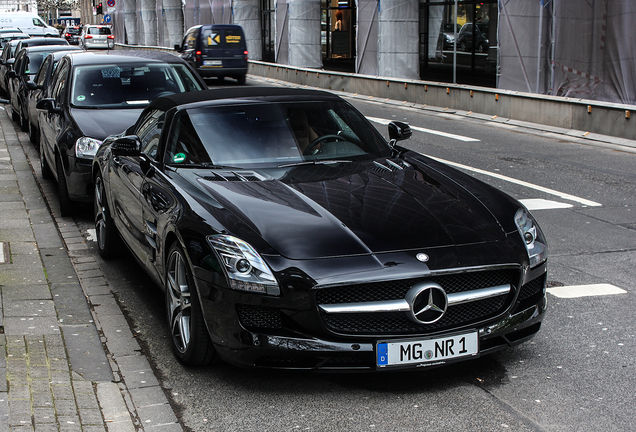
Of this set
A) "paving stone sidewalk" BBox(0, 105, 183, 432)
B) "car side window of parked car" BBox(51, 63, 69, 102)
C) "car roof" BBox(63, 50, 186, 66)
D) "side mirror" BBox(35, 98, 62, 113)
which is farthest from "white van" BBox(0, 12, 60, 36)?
"paving stone sidewalk" BBox(0, 105, 183, 432)

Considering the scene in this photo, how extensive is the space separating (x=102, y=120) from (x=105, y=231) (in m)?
2.44

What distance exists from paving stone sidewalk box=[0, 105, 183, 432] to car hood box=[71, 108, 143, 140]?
116 centimetres

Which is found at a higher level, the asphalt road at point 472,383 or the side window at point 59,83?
the side window at point 59,83

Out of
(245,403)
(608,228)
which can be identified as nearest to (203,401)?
(245,403)

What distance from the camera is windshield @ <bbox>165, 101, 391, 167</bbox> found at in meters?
5.34

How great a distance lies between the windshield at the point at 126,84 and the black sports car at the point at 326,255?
4.41m

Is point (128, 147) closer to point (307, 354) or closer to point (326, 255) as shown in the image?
point (326, 255)

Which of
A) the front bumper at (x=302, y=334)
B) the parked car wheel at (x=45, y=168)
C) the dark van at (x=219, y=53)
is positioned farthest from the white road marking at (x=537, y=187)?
the dark van at (x=219, y=53)

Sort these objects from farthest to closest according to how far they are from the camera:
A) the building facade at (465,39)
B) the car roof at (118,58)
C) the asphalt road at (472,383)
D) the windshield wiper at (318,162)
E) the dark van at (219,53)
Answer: the dark van at (219,53) → the building facade at (465,39) → the car roof at (118,58) → the windshield wiper at (318,162) → the asphalt road at (472,383)

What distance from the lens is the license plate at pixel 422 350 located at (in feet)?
12.9

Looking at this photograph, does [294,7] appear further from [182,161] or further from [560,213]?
[182,161]

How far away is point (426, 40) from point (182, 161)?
23.4 meters

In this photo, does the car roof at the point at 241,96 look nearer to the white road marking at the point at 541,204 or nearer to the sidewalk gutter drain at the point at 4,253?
the sidewalk gutter drain at the point at 4,253

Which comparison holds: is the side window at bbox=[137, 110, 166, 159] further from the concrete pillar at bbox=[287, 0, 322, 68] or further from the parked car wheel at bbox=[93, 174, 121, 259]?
the concrete pillar at bbox=[287, 0, 322, 68]
